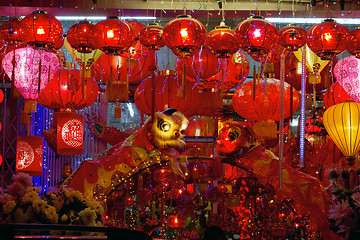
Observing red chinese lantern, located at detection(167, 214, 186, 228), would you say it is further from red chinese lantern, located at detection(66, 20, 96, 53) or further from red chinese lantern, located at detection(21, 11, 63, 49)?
red chinese lantern, located at detection(21, 11, 63, 49)

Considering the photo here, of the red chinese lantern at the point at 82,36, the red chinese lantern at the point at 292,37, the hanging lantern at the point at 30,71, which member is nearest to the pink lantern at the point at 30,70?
the hanging lantern at the point at 30,71

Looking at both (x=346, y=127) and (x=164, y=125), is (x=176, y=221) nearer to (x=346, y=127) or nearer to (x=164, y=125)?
(x=164, y=125)

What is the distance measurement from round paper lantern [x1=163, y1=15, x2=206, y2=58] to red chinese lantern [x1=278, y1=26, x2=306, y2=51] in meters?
0.66

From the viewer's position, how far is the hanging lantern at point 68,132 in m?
6.39

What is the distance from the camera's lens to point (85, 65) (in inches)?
210

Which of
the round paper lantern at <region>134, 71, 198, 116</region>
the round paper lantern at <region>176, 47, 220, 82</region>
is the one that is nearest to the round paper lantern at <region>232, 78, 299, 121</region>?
the round paper lantern at <region>176, 47, 220, 82</region>

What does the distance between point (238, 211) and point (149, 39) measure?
233 cm

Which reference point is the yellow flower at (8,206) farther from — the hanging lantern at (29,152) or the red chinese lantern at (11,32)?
the hanging lantern at (29,152)

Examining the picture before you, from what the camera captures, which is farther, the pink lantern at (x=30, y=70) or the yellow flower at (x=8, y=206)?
the pink lantern at (x=30, y=70)

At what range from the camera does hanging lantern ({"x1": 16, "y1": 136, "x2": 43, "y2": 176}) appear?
6.35 m

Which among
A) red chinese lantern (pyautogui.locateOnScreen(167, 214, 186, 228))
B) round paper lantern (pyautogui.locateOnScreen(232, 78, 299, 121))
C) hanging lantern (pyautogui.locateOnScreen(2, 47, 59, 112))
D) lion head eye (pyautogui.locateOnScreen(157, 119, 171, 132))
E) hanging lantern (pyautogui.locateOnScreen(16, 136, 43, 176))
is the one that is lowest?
red chinese lantern (pyautogui.locateOnScreen(167, 214, 186, 228))

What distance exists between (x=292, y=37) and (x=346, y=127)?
1148 mm

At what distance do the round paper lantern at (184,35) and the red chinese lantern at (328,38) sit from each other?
89 cm

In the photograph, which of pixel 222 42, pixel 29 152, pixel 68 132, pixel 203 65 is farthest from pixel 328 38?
pixel 29 152
